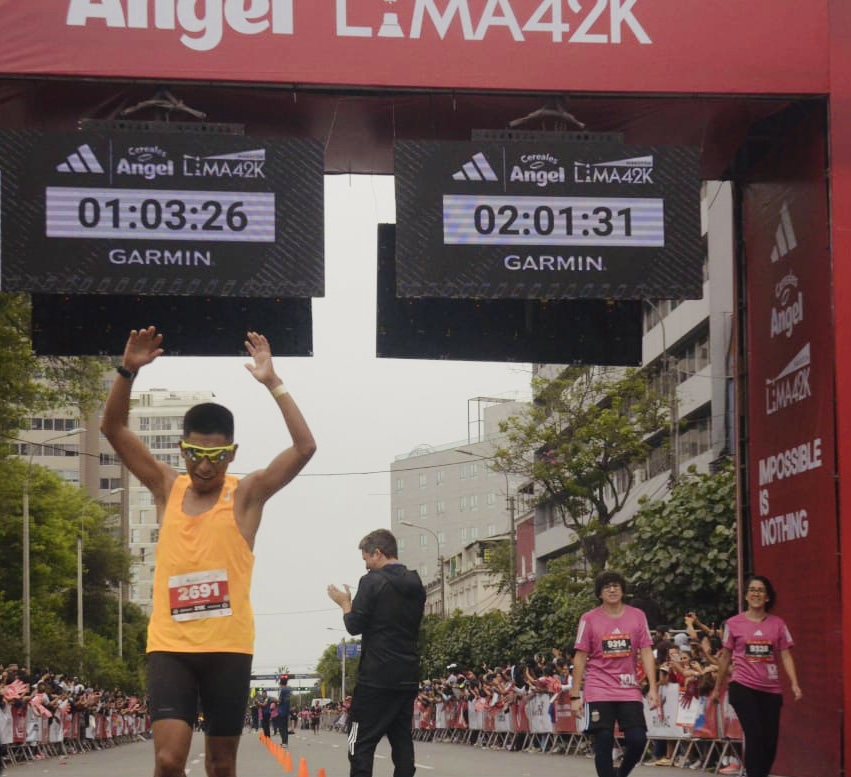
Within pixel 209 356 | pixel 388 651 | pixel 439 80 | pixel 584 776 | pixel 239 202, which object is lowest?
pixel 584 776

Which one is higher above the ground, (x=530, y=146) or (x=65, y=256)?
(x=530, y=146)

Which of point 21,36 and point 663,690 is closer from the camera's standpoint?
point 21,36

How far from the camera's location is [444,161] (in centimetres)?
1444

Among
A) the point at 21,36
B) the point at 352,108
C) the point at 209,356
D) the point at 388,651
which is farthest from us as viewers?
the point at 209,356

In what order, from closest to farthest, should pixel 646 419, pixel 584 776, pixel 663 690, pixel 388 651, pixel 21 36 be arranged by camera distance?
pixel 388 651
pixel 21 36
pixel 584 776
pixel 663 690
pixel 646 419

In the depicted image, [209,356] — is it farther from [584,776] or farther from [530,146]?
[584,776]

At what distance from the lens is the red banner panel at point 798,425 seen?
14211 mm

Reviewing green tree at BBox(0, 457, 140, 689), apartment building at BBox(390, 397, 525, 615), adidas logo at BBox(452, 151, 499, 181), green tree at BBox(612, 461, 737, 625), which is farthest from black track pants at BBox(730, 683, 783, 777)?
apartment building at BBox(390, 397, 525, 615)

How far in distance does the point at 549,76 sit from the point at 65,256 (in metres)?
4.27

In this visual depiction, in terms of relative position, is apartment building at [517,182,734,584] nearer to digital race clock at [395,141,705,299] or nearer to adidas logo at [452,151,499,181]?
digital race clock at [395,141,705,299]

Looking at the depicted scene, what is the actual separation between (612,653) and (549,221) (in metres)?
4.13

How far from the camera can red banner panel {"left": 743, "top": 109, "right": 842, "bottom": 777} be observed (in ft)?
46.6

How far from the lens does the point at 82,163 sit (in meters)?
14.1

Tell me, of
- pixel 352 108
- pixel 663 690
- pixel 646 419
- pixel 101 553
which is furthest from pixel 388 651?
pixel 101 553
